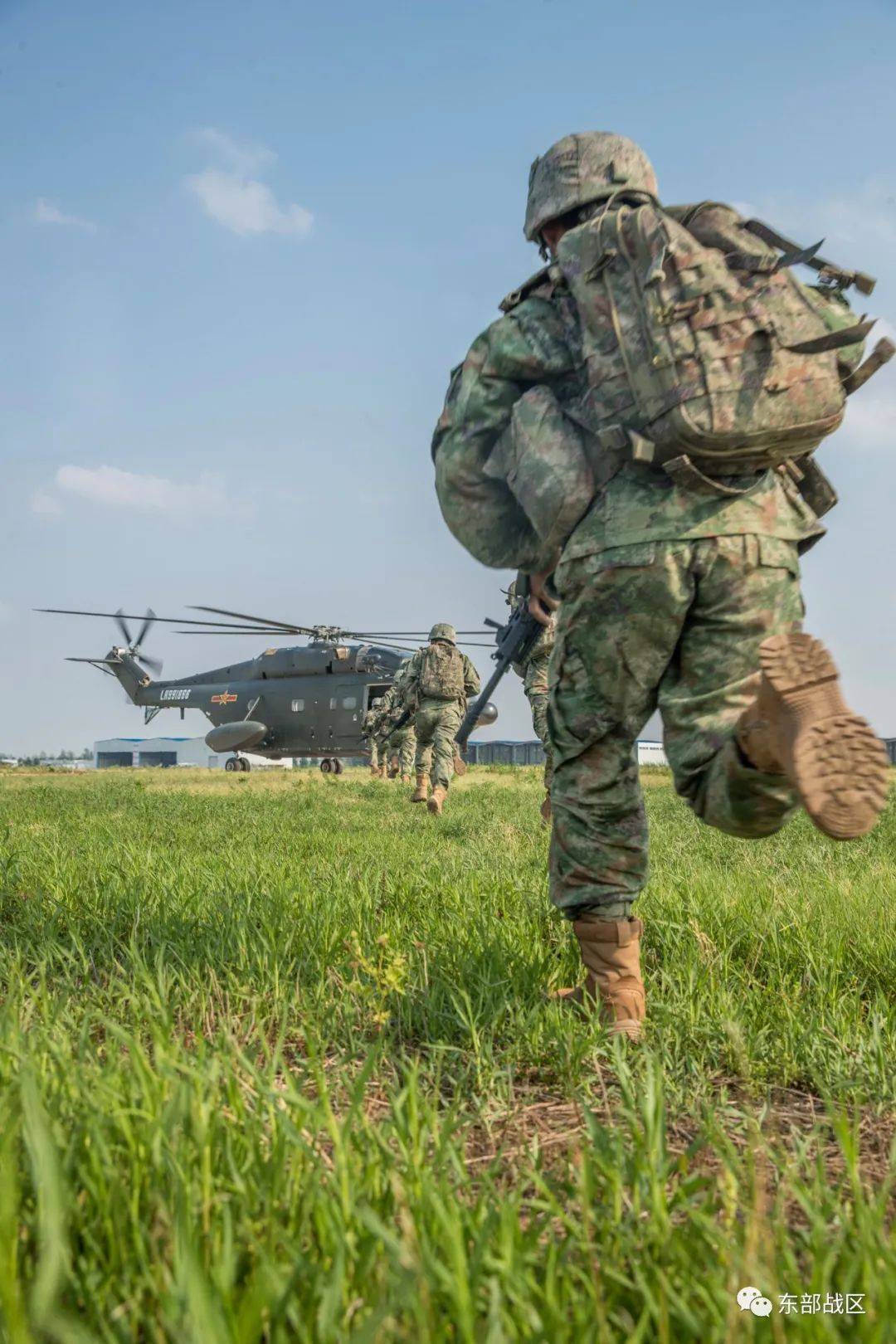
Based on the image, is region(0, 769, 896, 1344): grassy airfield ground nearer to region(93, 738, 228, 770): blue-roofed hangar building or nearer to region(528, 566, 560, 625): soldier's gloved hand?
region(528, 566, 560, 625): soldier's gloved hand

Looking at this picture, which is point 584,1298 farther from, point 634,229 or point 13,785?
point 13,785

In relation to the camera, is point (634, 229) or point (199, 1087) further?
point (634, 229)

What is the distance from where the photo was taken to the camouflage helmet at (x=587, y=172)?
2660 mm

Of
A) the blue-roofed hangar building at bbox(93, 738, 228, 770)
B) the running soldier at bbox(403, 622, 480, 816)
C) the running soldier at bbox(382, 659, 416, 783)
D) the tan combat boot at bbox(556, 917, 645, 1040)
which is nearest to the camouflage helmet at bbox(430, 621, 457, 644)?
the running soldier at bbox(403, 622, 480, 816)

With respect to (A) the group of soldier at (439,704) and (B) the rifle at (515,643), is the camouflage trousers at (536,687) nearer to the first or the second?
(A) the group of soldier at (439,704)

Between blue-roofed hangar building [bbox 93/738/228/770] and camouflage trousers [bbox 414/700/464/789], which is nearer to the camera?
camouflage trousers [bbox 414/700/464/789]

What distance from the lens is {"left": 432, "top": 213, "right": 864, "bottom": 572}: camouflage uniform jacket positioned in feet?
7.87

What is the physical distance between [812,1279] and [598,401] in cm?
195

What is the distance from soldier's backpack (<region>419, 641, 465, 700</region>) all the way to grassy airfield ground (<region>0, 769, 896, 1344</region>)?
7429 mm

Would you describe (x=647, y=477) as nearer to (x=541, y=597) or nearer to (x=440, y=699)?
(x=541, y=597)

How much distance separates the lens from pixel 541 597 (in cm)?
303

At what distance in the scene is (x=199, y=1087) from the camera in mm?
1338

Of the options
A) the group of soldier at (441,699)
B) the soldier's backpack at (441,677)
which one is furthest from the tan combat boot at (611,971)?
the soldier's backpack at (441,677)

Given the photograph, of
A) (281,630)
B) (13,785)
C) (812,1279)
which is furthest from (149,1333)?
(281,630)
